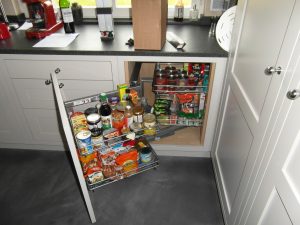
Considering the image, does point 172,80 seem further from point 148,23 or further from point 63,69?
point 63,69

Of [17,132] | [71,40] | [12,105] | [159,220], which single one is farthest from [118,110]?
[17,132]

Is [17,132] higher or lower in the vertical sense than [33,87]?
lower

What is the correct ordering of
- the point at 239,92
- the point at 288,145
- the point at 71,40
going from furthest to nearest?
the point at 71,40, the point at 239,92, the point at 288,145

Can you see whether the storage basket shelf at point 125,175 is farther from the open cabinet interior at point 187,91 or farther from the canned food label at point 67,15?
the canned food label at point 67,15

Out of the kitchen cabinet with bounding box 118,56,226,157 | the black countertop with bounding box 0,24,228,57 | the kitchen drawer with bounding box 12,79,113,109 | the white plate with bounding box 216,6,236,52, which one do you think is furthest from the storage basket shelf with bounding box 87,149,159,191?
the white plate with bounding box 216,6,236,52

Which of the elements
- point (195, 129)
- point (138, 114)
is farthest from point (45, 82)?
point (195, 129)

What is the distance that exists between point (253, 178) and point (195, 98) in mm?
884

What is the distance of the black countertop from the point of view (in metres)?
1.43

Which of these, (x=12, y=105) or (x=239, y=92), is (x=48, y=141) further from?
(x=239, y=92)

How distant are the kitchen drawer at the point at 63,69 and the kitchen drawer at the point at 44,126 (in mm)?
291

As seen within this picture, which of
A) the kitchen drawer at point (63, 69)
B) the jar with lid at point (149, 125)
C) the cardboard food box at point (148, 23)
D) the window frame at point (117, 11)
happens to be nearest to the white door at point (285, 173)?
the jar with lid at point (149, 125)

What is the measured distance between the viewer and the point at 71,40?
160 cm

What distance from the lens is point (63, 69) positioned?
155 centimetres

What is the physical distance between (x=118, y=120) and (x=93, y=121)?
155 mm
